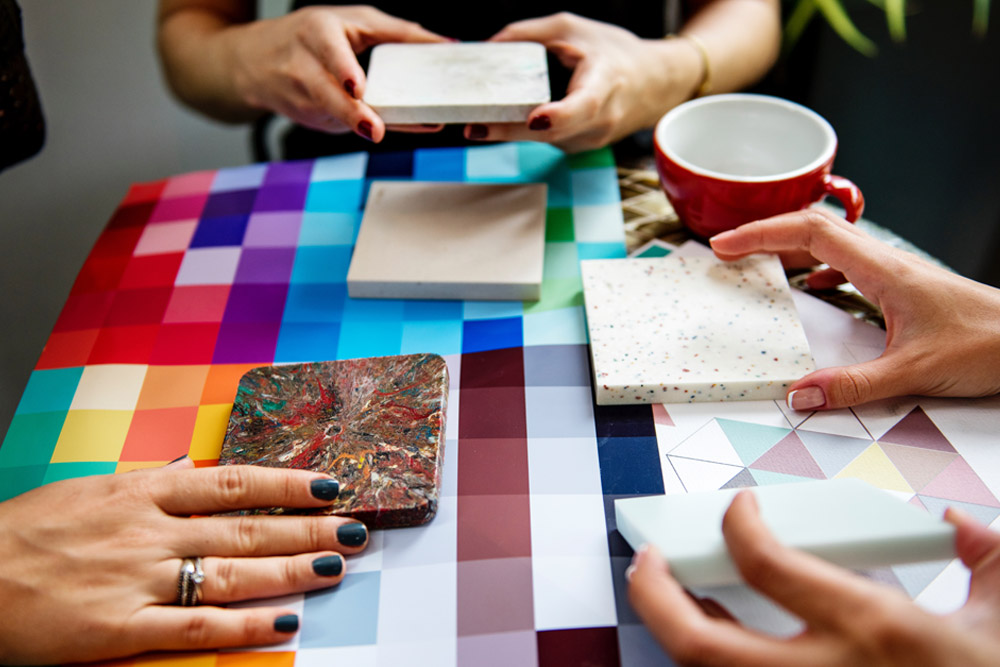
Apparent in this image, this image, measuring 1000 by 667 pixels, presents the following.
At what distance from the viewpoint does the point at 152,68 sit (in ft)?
4.80

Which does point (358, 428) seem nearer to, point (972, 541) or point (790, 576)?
point (790, 576)

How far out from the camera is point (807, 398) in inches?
24.3

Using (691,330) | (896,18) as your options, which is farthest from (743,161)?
(896,18)

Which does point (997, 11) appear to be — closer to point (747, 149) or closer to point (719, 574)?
point (747, 149)

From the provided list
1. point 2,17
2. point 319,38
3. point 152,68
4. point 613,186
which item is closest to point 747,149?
point 613,186

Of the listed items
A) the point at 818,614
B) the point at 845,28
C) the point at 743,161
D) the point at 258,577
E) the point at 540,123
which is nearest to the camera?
the point at 818,614

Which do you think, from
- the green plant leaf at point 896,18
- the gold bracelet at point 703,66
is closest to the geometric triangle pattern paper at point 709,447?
the gold bracelet at point 703,66

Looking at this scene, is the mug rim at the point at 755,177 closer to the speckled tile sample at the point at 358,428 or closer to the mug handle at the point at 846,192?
the mug handle at the point at 846,192

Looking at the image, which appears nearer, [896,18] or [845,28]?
[896,18]

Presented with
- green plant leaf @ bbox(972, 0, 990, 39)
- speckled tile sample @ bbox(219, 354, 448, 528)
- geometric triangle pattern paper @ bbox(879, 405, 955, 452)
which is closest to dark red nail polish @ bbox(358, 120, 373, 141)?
speckled tile sample @ bbox(219, 354, 448, 528)

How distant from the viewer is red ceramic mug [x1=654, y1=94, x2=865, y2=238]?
729mm

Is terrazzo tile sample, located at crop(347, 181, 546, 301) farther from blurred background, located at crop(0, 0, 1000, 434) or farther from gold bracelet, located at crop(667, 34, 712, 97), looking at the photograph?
blurred background, located at crop(0, 0, 1000, 434)

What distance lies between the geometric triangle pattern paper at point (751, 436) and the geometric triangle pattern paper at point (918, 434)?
0.29 feet

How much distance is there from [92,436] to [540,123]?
21.1 inches
